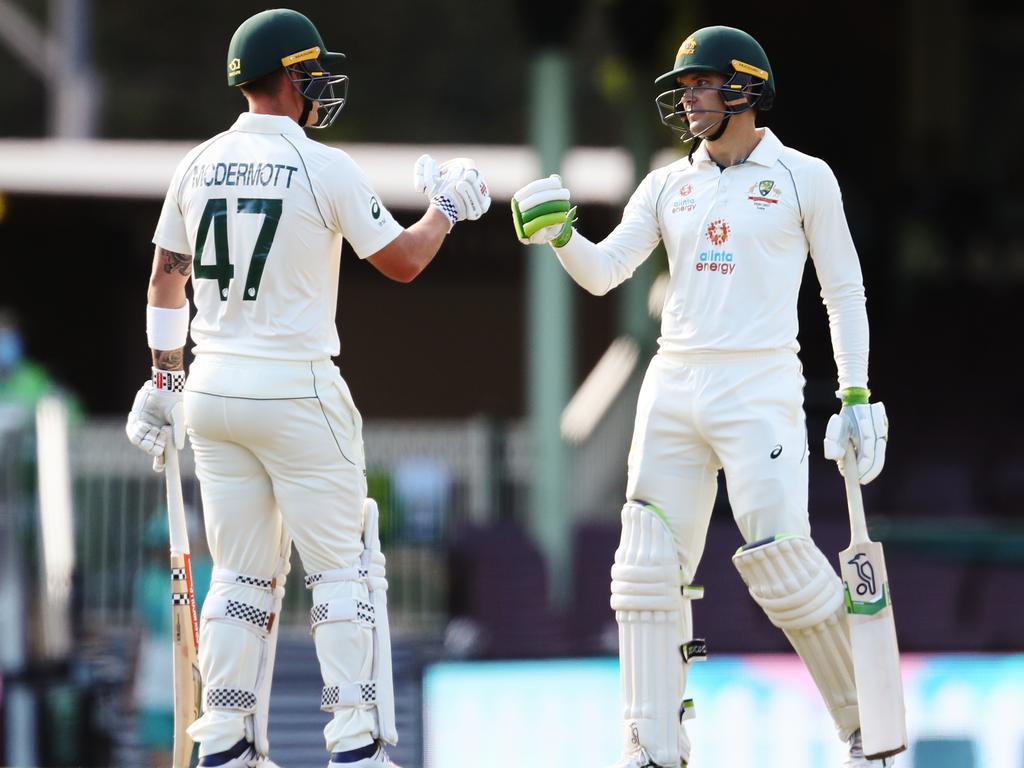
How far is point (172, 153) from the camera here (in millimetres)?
17281

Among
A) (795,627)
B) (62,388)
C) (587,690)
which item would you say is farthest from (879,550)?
(62,388)

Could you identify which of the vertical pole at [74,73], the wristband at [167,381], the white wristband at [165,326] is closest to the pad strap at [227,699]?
the wristband at [167,381]

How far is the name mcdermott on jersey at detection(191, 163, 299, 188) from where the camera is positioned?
208 inches

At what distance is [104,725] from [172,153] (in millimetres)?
7891

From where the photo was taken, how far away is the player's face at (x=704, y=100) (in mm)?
5539

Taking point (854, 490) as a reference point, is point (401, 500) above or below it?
below

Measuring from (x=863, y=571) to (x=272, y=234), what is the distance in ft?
6.59

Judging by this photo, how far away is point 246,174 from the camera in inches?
209

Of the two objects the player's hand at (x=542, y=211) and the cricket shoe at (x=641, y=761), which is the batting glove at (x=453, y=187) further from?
the cricket shoe at (x=641, y=761)

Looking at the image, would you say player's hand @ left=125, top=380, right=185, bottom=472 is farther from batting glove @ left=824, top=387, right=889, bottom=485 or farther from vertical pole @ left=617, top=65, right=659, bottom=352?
vertical pole @ left=617, top=65, right=659, bottom=352

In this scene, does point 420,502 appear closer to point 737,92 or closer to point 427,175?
point 427,175

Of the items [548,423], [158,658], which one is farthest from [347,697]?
[548,423]

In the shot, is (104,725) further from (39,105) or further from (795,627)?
(39,105)

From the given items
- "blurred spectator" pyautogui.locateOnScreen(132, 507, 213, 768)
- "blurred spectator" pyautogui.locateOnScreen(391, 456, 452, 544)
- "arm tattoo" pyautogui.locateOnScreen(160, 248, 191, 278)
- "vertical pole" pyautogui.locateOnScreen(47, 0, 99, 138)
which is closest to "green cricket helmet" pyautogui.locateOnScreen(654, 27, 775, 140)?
"arm tattoo" pyautogui.locateOnScreen(160, 248, 191, 278)
